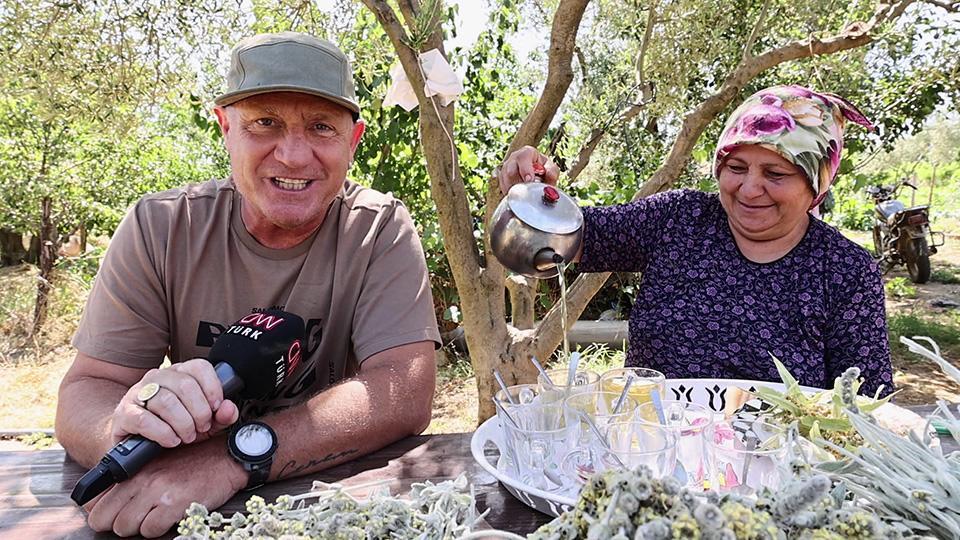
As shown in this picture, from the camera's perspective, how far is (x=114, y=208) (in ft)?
27.0

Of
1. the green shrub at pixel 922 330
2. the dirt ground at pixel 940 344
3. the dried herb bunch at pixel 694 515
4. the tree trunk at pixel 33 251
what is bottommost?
the dirt ground at pixel 940 344

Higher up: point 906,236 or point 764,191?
point 764,191

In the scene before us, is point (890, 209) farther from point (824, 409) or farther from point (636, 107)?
point (824, 409)

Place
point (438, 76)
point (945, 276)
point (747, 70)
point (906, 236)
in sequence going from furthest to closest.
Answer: point (945, 276) → point (906, 236) → point (747, 70) → point (438, 76)

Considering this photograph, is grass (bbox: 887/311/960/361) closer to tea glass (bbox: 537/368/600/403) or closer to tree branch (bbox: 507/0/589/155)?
tree branch (bbox: 507/0/589/155)

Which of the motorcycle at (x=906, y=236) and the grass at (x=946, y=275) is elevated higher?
the motorcycle at (x=906, y=236)

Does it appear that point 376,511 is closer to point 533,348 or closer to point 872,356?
point 872,356

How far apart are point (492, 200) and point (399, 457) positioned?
205 cm

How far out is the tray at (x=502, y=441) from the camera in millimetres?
1151

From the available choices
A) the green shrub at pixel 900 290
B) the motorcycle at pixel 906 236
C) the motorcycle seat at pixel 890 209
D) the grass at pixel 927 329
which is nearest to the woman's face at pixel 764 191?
the grass at pixel 927 329

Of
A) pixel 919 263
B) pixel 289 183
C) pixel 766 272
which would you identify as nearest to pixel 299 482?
pixel 289 183

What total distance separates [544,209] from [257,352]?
102cm

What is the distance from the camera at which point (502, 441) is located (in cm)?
134

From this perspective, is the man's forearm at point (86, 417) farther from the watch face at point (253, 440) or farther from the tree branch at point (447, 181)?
the tree branch at point (447, 181)
